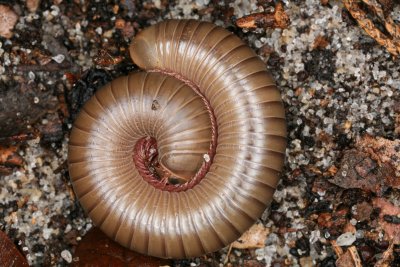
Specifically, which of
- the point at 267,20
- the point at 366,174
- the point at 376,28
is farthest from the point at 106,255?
the point at 376,28

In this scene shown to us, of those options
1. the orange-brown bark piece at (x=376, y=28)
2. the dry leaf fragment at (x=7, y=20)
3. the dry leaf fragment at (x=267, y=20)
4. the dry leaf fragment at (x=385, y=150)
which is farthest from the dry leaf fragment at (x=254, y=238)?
the dry leaf fragment at (x=7, y=20)

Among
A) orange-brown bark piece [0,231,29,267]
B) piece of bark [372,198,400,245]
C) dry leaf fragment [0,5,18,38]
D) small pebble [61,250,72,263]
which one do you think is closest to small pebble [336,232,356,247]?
piece of bark [372,198,400,245]

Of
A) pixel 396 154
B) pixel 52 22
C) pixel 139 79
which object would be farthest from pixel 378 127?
pixel 52 22

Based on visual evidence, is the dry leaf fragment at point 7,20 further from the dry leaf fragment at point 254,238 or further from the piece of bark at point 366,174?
the piece of bark at point 366,174

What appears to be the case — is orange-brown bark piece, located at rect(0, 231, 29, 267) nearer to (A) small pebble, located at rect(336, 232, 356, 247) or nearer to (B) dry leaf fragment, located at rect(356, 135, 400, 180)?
(A) small pebble, located at rect(336, 232, 356, 247)

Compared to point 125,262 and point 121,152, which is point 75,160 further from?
point 125,262

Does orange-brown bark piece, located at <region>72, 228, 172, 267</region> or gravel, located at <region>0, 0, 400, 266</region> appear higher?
gravel, located at <region>0, 0, 400, 266</region>

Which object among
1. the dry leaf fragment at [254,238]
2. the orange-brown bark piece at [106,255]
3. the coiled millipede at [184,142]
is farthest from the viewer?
the dry leaf fragment at [254,238]
